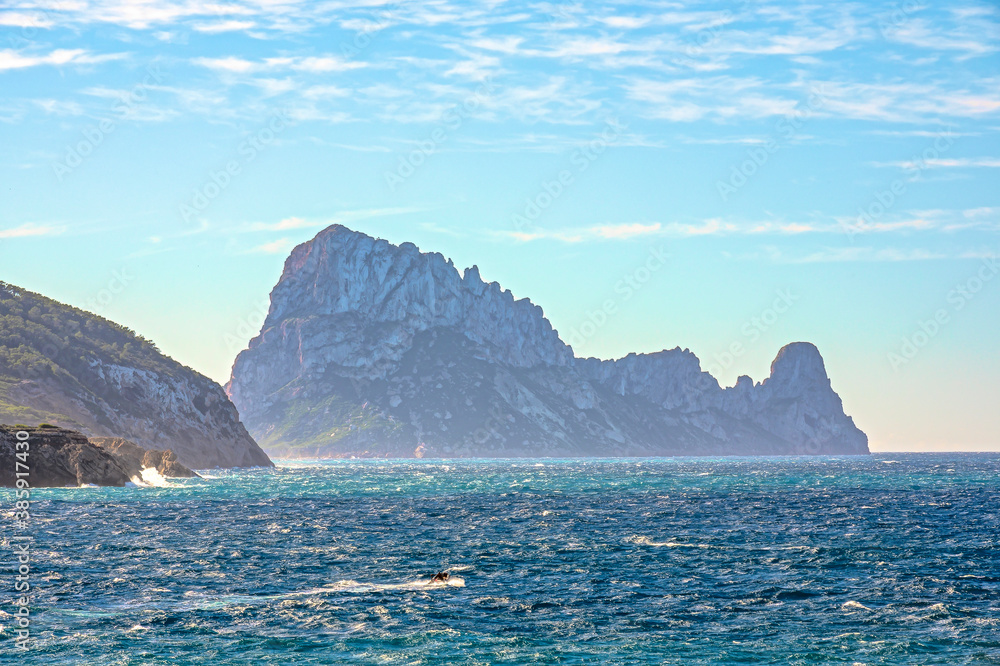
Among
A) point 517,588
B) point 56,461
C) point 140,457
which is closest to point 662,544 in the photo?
point 517,588

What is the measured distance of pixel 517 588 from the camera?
1783 inches

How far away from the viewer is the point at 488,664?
31.2 m

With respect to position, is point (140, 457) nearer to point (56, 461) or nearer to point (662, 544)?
point (56, 461)

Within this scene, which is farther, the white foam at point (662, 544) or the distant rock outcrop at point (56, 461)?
the distant rock outcrop at point (56, 461)

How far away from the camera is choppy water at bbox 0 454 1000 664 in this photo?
3319 cm

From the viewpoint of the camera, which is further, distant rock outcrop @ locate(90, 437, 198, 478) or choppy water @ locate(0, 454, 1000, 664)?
distant rock outcrop @ locate(90, 437, 198, 478)

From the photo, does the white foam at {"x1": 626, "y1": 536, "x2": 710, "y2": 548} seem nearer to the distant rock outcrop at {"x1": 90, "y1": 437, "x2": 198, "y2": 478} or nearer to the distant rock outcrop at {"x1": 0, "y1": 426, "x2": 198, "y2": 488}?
the distant rock outcrop at {"x1": 0, "y1": 426, "x2": 198, "y2": 488}

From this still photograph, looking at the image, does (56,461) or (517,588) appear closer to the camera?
(517,588)

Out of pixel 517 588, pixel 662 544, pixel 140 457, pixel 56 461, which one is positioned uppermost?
pixel 56 461

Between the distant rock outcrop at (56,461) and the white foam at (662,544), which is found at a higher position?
the distant rock outcrop at (56,461)

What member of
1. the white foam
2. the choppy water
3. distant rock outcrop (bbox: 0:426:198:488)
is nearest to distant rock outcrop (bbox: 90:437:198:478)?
distant rock outcrop (bbox: 0:426:198:488)

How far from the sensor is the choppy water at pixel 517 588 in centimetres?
3319

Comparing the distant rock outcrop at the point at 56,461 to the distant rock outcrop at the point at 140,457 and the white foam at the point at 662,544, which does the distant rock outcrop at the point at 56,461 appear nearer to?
the distant rock outcrop at the point at 140,457

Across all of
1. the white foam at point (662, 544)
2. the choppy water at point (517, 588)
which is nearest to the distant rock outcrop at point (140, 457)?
the choppy water at point (517, 588)
